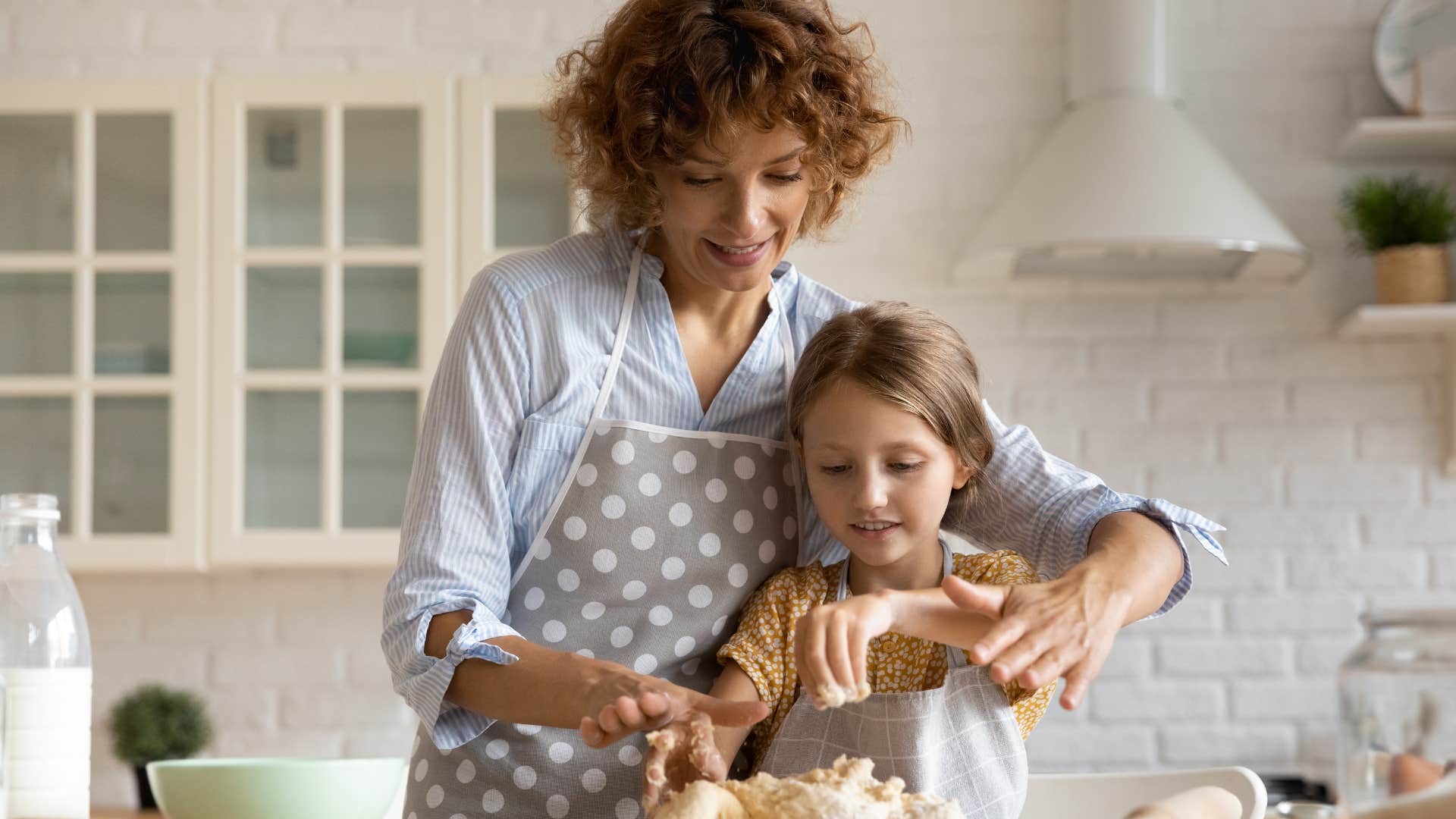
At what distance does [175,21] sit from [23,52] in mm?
328

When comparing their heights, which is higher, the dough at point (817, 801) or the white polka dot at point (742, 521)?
the white polka dot at point (742, 521)

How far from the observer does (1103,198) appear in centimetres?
249

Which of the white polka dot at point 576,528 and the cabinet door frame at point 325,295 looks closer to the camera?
the white polka dot at point 576,528

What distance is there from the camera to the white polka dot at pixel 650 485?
126cm

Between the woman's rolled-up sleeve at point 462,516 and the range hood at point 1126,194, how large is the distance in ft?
4.88

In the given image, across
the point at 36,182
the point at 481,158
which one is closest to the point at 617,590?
the point at 481,158

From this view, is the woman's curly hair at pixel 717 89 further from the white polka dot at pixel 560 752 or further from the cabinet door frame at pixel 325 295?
the cabinet door frame at pixel 325 295

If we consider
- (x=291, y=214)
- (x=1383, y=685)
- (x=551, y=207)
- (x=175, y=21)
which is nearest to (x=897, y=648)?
(x=1383, y=685)

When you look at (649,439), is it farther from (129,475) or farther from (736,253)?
(129,475)

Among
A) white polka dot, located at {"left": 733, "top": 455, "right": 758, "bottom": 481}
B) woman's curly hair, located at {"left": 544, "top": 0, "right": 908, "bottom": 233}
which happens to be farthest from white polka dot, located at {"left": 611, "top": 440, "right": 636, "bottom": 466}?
woman's curly hair, located at {"left": 544, "top": 0, "right": 908, "bottom": 233}

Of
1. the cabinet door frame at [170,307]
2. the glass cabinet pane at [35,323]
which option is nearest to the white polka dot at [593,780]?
A: the cabinet door frame at [170,307]

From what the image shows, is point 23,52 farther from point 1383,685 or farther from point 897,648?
point 1383,685

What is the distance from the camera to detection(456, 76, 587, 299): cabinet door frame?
2.74m

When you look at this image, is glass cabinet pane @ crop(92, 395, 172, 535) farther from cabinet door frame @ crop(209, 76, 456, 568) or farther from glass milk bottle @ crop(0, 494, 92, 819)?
glass milk bottle @ crop(0, 494, 92, 819)
